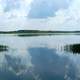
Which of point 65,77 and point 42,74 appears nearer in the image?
point 65,77

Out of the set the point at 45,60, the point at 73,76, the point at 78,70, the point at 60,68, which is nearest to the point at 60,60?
the point at 45,60

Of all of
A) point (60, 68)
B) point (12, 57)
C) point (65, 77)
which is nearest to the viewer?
point (65, 77)

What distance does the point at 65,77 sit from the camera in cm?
3089

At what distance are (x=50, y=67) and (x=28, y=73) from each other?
4529 mm

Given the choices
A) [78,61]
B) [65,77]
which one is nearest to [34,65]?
[78,61]

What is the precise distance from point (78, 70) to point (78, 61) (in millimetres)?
6129

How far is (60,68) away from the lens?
36.2m

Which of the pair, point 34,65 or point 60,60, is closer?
point 34,65

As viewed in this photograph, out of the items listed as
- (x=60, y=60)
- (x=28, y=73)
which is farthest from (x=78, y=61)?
(x=28, y=73)

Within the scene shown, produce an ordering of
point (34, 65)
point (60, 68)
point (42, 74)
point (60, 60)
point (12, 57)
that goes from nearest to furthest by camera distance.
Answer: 1. point (42, 74)
2. point (60, 68)
3. point (34, 65)
4. point (60, 60)
5. point (12, 57)

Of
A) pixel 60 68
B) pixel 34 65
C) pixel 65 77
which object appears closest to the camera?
pixel 65 77

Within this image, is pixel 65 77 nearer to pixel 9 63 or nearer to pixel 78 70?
pixel 78 70

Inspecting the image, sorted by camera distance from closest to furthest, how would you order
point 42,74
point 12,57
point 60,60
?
point 42,74 < point 60,60 < point 12,57

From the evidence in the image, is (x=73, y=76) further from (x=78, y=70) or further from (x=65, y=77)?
(x=78, y=70)
